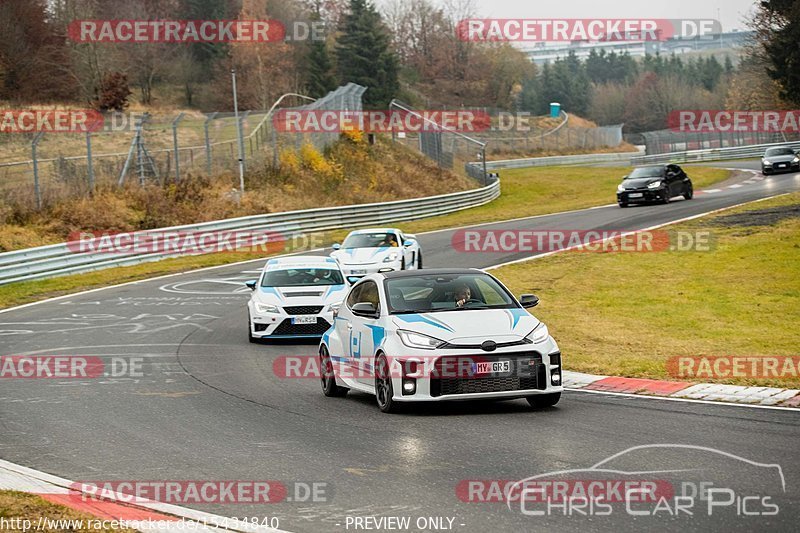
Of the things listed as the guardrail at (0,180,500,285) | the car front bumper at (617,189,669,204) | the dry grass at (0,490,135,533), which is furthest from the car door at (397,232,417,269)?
the dry grass at (0,490,135,533)

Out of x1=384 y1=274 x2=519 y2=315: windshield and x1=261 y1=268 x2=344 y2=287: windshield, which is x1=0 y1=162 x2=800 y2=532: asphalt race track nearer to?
x1=384 y1=274 x2=519 y2=315: windshield

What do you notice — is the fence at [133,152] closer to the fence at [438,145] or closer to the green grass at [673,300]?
the fence at [438,145]

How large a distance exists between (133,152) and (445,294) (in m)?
31.6

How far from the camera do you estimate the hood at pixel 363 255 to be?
26.4m

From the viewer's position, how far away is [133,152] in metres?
41.8

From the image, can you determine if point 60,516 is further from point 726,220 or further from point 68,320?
point 726,220

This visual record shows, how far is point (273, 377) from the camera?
49.2 ft

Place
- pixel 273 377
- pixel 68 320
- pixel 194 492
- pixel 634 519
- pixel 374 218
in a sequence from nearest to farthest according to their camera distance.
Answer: pixel 634 519, pixel 194 492, pixel 273 377, pixel 68 320, pixel 374 218

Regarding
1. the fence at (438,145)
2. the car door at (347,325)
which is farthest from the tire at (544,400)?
the fence at (438,145)

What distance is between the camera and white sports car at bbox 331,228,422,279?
2623cm

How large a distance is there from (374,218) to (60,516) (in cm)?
3835

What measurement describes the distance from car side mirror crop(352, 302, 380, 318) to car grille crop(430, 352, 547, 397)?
144cm

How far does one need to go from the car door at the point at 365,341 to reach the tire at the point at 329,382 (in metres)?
0.60

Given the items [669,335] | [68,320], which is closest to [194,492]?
[669,335]
